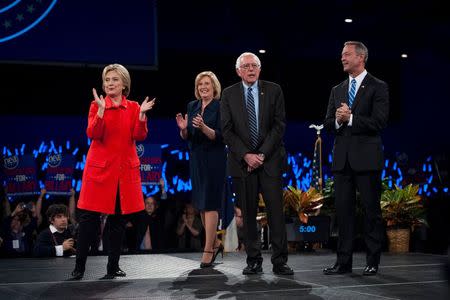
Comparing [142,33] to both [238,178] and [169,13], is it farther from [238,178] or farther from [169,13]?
[169,13]

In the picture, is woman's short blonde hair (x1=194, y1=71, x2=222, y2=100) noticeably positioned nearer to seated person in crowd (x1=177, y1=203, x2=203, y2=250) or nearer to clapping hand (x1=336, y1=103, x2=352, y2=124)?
clapping hand (x1=336, y1=103, x2=352, y2=124)

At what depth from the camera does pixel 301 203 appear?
19.5 ft

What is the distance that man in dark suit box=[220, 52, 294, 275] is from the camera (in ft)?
12.4

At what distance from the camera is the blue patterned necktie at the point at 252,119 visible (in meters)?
3.84

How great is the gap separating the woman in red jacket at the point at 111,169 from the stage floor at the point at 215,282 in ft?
0.84

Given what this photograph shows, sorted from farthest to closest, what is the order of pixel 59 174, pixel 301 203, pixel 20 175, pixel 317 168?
pixel 20 175, pixel 59 174, pixel 317 168, pixel 301 203

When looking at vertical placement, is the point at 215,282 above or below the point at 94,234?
below

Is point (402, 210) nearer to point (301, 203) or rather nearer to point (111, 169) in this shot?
point (301, 203)

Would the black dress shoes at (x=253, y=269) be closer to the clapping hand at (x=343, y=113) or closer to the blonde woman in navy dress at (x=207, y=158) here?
the blonde woman in navy dress at (x=207, y=158)

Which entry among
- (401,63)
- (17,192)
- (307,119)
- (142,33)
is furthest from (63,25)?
(401,63)

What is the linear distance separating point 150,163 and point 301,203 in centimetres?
272

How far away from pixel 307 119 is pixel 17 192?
5.82 m

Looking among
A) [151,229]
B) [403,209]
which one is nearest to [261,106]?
[403,209]

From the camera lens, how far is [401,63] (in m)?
12.6
